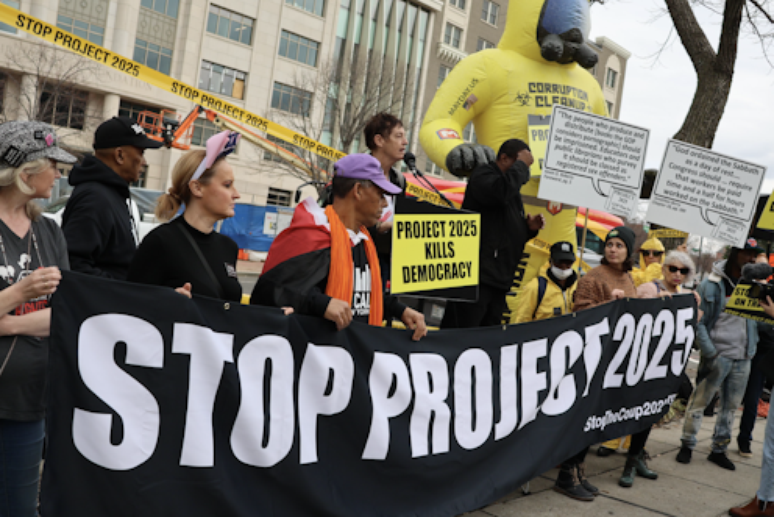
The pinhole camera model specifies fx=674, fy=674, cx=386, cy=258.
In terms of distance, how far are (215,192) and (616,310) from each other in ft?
10.1

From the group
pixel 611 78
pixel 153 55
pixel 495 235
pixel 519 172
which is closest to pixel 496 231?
pixel 495 235

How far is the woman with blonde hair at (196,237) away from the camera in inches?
107

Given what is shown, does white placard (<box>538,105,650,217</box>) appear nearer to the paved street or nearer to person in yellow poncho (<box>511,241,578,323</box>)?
person in yellow poncho (<box>511,241,578,323</box>)

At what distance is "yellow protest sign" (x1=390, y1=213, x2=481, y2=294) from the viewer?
12.9 feet

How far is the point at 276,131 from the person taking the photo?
491 inches

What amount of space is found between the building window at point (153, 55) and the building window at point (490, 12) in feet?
80.9

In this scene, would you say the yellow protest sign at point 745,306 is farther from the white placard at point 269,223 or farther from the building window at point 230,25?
the building window at point 230,25

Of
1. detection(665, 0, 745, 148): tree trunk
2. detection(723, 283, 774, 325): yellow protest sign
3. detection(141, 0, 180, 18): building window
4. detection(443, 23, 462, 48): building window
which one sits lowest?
detection(723, 283, 774, 325): yellow protest sign

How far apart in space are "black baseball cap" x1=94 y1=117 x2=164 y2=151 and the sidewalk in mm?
2932

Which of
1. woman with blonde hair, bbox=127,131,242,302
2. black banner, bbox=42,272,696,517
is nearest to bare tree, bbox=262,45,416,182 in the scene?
black banner, bbox=42,272,696,517

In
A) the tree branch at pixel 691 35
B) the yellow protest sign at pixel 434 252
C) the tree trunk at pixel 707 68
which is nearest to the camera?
the yellow protest sign at pixel 434 252

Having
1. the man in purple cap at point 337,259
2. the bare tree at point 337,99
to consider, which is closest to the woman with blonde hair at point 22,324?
the man in purple cap at point 337,259

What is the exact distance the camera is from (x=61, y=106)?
90.4ft

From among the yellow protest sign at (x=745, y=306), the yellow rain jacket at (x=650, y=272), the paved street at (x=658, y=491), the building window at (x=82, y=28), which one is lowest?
the paved street at (x=658, y=491)
